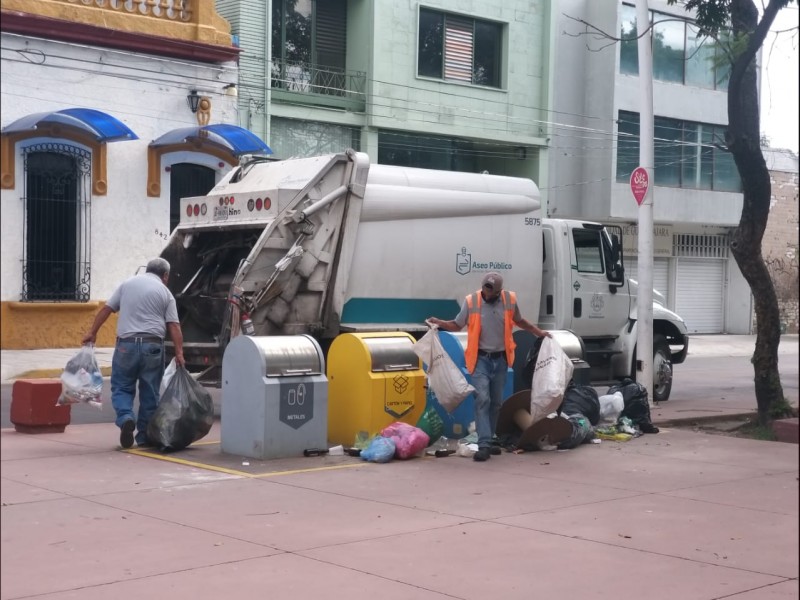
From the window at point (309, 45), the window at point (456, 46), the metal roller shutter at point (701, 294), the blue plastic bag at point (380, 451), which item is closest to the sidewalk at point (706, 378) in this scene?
the blue plastic bag at point (380, 451)

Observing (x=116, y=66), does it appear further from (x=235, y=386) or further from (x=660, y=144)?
(x=660, y=144)

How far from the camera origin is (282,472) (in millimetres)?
9078

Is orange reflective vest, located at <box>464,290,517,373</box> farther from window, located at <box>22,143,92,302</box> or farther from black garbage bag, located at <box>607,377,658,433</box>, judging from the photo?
window, located at <box>22,143,92,302</box>

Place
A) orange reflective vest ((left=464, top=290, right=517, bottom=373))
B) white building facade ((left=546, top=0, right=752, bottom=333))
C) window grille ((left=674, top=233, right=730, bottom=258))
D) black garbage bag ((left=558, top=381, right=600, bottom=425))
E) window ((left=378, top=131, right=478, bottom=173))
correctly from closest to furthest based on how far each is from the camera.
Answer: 1. orange reflective vest ((left=464, top=290, right=517, bottom=373))
2. black garbage bag ((left=558, top=381, right=600, bottom=425))
3. window ((left=378, top=131, right=478, bottom=173))
4. white building facade ((left=546, top=0, right=752, bottom=333))
5. window grille ((left=674, top=233, right=730, bottom=258))

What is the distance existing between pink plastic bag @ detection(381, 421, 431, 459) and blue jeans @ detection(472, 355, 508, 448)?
511 mm

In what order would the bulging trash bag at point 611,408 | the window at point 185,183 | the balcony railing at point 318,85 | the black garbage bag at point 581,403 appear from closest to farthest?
the window at point 185,183 < the black garbage bag at point 581,403 < the bulging trash bag at point 611,408 < the balcony railing at point 318,85

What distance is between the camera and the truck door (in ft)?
48.0

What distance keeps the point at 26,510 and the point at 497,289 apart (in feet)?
15.6

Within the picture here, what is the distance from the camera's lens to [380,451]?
966 cm

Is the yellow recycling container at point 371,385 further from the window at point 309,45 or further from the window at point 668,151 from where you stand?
the window at point 668,151

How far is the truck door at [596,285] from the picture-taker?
48.0 feet

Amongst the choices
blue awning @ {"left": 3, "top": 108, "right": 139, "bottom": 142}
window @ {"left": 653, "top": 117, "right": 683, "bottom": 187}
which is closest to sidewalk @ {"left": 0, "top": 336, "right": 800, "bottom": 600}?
blue awning @ {"left": 3, "top": 108, "right": 139, "bottom": 142}

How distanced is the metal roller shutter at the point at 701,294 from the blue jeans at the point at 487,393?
25748 mm

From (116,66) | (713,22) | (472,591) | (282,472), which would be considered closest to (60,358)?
(116,66)
